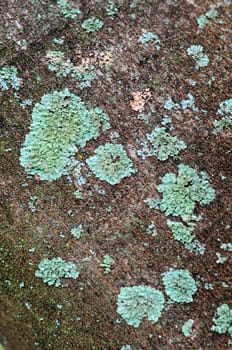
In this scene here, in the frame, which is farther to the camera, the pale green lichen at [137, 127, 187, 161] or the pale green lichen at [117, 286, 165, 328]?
the pale green lichen at [137, 127, 187, 161]

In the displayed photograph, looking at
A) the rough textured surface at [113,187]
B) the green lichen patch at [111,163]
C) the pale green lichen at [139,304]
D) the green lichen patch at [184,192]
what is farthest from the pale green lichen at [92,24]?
the pale green lichen at [139,304]

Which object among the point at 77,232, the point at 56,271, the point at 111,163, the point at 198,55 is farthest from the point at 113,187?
the point at 198,55

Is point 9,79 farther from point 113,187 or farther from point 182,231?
point 182,231

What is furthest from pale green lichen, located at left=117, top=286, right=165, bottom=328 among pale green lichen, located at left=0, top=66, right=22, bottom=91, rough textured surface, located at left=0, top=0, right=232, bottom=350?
pale green lichen, located at left=0, top=66, right=22, bottom=91

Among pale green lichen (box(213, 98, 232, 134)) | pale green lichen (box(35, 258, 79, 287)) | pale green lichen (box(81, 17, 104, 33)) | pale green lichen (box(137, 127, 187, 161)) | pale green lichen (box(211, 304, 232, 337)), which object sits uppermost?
pale green lichen (box(81, 17, 104, 33))

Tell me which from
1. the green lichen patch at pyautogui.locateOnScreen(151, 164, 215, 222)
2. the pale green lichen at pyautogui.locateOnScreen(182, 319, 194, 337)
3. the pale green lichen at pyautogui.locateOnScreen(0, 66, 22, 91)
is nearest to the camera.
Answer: the pale green lichen at pyautogui.locateOnScreen(182, 319, 194, 337)

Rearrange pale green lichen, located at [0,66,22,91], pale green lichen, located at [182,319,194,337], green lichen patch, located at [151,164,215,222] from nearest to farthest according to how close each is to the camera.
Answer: pale green lichen, located at [182,319,194,337], green lichen patch, located at [151,164,215,222], pale green lichen, located at [0,66,22,91]

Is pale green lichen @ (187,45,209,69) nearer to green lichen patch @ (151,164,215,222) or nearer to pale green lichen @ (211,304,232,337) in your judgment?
green lichen patch @ (151,164,215,222)
